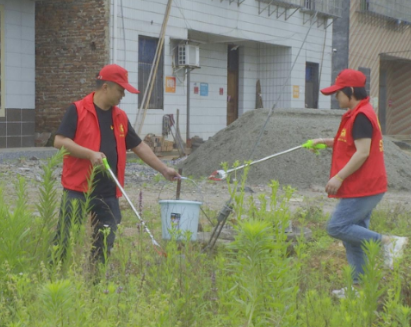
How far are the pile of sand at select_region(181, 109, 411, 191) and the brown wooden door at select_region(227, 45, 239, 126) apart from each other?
26.0 feet

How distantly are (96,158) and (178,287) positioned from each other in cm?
133

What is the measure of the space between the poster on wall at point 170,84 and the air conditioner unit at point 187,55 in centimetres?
43

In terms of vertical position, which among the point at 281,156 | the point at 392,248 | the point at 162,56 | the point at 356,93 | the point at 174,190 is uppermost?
the point at 162,56

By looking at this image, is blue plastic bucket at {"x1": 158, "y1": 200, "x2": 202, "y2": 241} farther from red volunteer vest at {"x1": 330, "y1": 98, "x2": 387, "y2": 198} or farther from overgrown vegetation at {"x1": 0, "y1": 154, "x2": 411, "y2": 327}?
red volunteer vest at {"x1": 330, "y1": 98, "x2": 387, "y2": 198}

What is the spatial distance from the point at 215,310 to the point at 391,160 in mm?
11778

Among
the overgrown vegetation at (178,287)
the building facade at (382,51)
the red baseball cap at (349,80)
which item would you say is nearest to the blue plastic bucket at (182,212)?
the overgrown vegetation at (178,287)

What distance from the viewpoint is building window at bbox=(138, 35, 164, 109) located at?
18766mm

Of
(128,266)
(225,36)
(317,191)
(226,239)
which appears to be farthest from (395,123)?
(128,266)

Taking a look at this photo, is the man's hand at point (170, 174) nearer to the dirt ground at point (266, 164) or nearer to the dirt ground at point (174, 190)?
the dirt ground at point (174, 190)

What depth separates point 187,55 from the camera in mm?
19672

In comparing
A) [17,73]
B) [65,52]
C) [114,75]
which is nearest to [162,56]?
[65,52]

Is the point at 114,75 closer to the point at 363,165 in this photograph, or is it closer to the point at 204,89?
the point at 363,165

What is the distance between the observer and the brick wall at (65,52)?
17.6 m

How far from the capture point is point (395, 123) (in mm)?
35281
